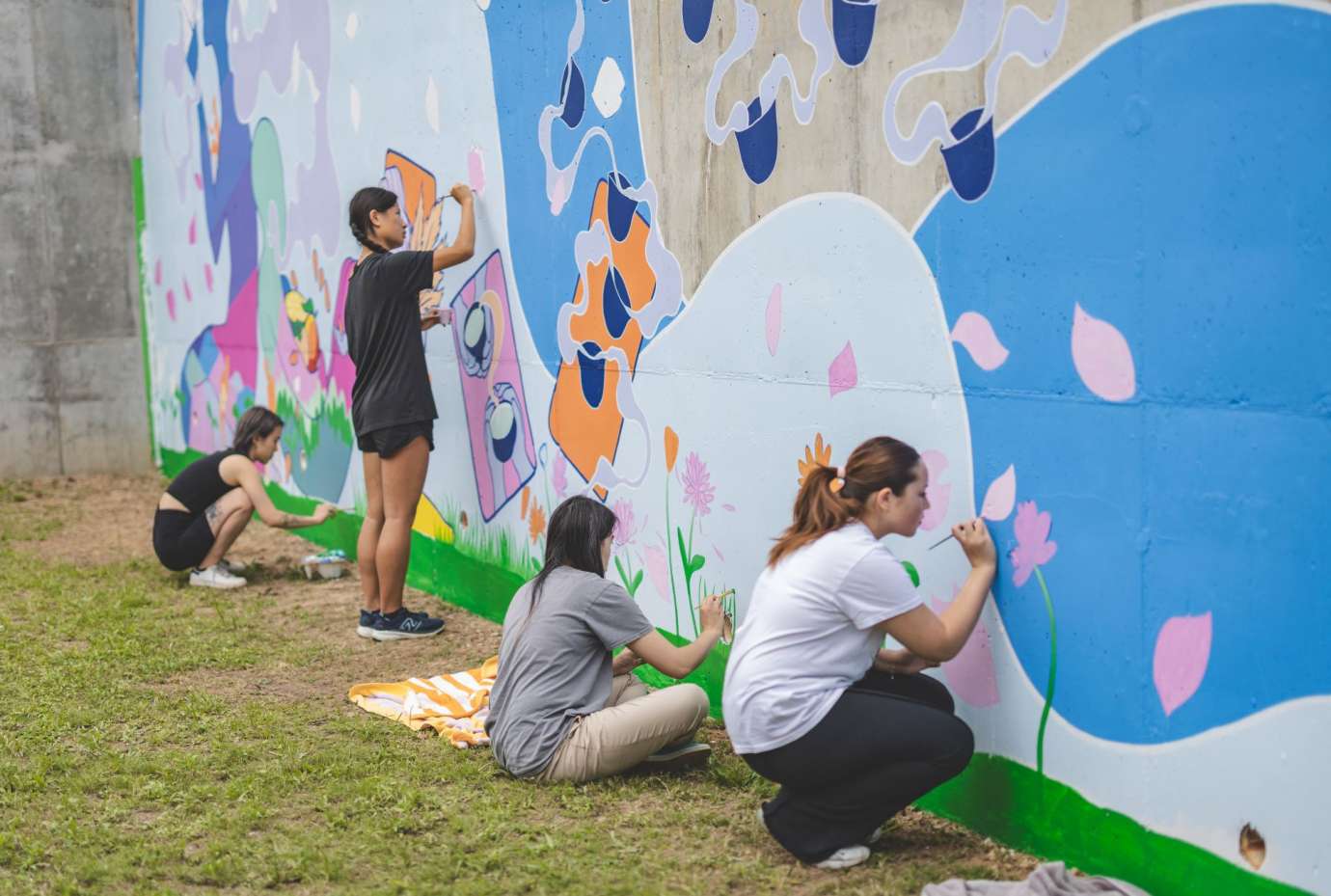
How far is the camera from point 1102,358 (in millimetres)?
3740

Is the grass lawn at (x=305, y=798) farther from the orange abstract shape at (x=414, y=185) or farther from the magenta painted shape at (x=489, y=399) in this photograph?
the orange abstract shape at (x=414, y=185)

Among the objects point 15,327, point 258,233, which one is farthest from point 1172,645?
point 15,327

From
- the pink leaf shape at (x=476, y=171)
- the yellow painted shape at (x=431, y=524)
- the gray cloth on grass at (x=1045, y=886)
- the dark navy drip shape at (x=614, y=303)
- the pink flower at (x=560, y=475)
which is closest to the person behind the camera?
the gray cloth on grass at (x=1045, y=886)

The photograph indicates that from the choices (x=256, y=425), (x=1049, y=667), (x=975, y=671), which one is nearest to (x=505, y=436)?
(x=256, y=425)

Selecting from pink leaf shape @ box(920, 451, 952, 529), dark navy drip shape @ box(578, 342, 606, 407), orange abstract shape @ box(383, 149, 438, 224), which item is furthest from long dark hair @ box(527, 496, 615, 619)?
orange abstract shape @ box(383, 149, 438, 224)

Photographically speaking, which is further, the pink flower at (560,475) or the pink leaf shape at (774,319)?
the pink flower at (560,475)

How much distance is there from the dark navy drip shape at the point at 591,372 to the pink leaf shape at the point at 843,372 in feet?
5.25

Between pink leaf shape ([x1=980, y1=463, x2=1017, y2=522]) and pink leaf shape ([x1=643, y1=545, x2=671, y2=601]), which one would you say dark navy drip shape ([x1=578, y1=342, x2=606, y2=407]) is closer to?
pink leaf shape ([x1=643, y1=545, x2=671, y2=601])

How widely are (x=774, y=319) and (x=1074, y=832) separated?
2022 millimetres

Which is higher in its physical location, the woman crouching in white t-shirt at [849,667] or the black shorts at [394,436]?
the black shorts at [394,436]

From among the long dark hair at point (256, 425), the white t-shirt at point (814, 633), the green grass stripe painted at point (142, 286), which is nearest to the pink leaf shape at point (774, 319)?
the white t-shirt at point (814, 633)

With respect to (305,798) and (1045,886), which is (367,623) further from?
(1045,886)

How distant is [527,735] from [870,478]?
158cm

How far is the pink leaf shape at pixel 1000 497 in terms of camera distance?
4070 mm
